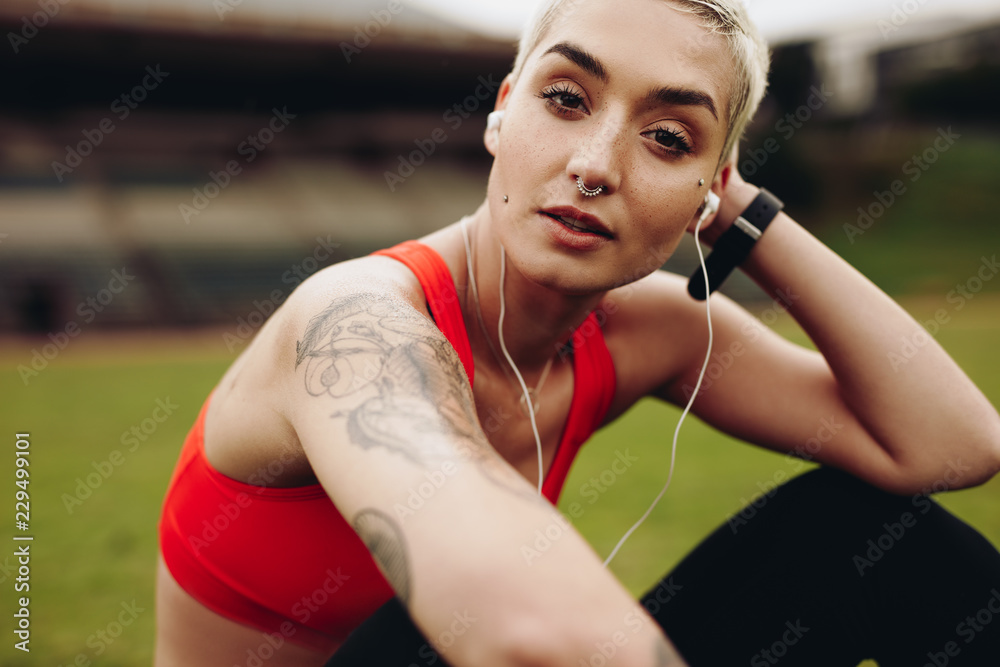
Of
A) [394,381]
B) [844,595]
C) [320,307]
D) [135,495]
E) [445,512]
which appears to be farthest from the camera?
[135,495]

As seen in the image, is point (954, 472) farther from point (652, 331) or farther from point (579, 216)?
point (579, 216)

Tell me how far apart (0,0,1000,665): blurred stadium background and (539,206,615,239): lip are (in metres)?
5.73

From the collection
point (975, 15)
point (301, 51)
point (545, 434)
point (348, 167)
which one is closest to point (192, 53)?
point (301, 51)

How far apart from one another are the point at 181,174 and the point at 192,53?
13.4 feet

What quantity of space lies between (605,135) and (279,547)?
3.79 feet

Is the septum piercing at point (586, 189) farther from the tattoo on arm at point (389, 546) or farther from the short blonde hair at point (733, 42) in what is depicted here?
the tattoo on arm at point (389, 546)

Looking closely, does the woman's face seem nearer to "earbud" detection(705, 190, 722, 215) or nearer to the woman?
the woman

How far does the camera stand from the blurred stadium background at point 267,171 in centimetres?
1478

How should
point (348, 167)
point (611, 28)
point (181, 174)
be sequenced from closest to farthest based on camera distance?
point (611, 28)
point (181, 174)
point (348, 167)

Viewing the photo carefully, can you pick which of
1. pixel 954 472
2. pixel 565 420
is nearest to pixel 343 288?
pixel 565 420

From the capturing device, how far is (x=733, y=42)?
1611mm

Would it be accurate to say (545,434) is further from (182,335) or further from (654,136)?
(182,335)

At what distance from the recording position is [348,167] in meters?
23.2

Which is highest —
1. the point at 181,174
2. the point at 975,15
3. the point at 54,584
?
the point at 975,15
